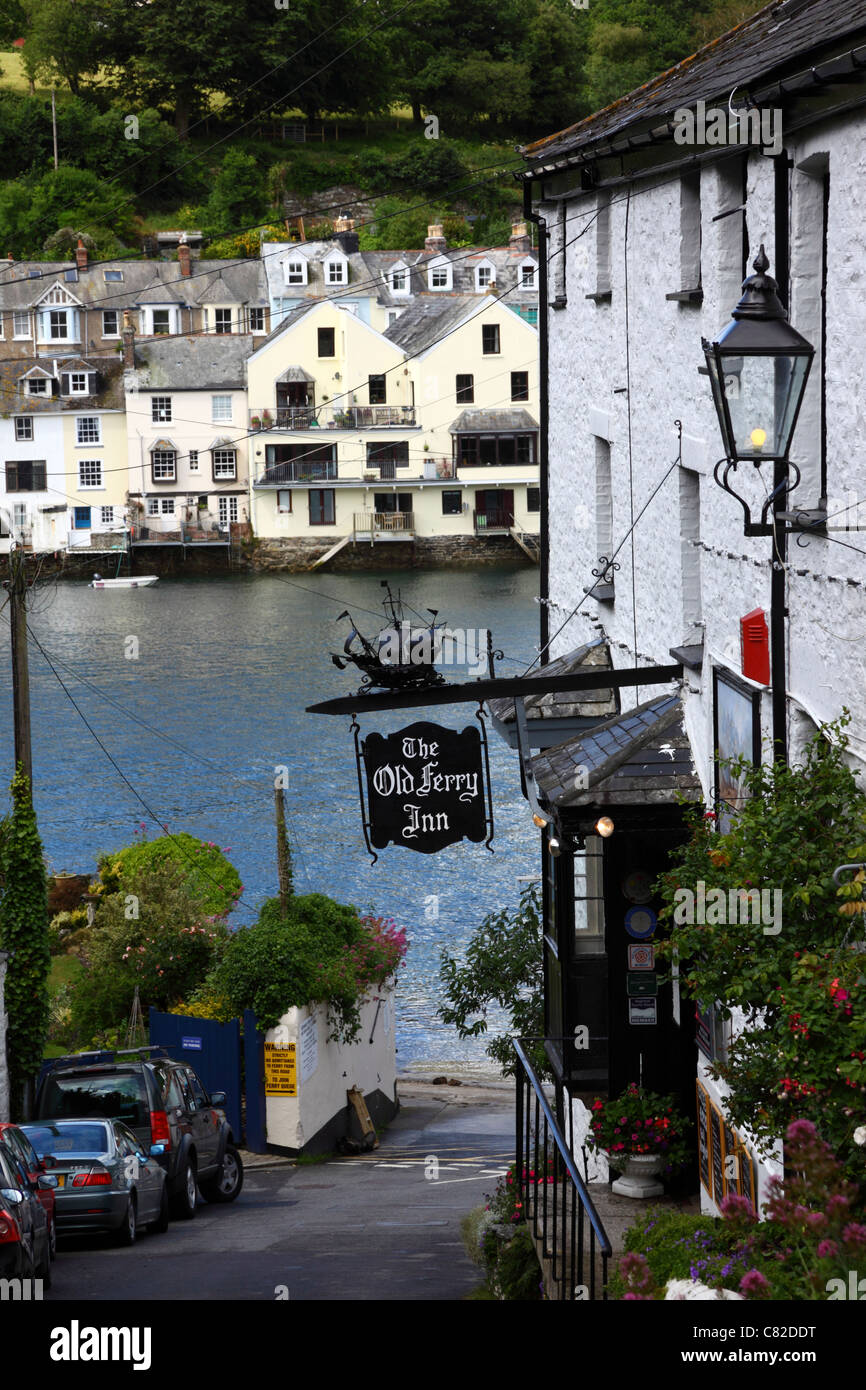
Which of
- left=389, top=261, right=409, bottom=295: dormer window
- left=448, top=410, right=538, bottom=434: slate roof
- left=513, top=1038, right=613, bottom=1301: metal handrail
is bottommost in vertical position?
left=513, top=1038, right=613, bottom=1301: metal handrail

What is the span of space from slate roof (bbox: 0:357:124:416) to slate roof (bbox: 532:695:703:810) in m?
78.4

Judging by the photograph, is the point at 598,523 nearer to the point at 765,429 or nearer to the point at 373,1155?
the point at 765,429

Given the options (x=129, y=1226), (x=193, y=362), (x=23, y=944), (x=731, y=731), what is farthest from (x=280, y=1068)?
(x=193, y=362)

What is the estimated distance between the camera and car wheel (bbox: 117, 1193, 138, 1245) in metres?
15.9

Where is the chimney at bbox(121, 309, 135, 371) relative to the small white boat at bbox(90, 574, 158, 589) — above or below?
above

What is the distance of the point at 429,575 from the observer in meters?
85.5

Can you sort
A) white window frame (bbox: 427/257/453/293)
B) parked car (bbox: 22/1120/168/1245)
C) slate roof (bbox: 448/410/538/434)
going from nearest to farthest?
1. parked car (bbox: 22/1120/168/1245)
2. slate roof (bbox: 448/410/538/434)
3. white window frame (bbox: 427/257/453/293)

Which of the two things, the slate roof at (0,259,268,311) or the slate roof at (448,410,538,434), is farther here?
the slate roof at (0,259,268,311)

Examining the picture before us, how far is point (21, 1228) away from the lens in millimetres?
11992

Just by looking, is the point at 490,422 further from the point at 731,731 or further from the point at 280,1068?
the point at 731,731

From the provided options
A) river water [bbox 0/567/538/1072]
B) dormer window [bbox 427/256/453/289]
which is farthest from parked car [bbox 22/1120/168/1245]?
dormer window [bbox 427/256/453/289]

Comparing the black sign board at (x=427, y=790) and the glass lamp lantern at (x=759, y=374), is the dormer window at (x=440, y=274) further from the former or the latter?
the glass lamp lantern at (x=759, y=374)

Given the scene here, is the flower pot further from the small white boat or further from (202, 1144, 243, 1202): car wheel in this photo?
the small white boat

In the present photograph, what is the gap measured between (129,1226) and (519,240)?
270 ft
